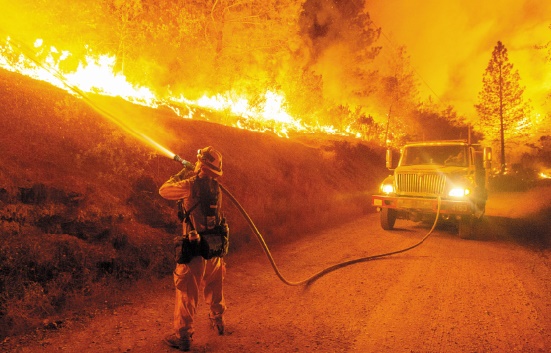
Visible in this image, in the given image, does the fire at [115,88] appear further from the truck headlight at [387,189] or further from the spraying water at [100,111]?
the truck headlight at [387,189]

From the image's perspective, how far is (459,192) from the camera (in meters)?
9.91

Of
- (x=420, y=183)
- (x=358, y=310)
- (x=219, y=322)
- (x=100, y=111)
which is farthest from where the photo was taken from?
(x=420, y=183)

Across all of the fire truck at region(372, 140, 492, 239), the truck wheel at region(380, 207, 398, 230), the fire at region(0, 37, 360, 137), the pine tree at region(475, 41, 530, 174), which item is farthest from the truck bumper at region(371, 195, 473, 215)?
the pine tree at region(475, 41, 530, 174)

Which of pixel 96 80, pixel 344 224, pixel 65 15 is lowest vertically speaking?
pixel 344 224

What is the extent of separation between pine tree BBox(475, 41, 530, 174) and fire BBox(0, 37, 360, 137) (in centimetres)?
3440

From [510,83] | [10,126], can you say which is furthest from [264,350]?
[510,83]

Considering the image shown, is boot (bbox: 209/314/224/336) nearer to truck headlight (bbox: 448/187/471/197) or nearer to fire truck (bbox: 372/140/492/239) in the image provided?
fire truck (bbox: 372/140/492/239)

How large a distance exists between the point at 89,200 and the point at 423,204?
7.89 m

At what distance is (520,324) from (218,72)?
1378 centimetres

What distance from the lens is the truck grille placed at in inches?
400

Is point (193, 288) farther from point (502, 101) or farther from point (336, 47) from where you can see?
point (502, 101)

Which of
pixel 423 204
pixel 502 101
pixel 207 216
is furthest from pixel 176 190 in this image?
pixel 502 101

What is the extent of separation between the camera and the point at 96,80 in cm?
1116

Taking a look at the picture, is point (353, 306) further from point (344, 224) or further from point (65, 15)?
point (65, 15)
